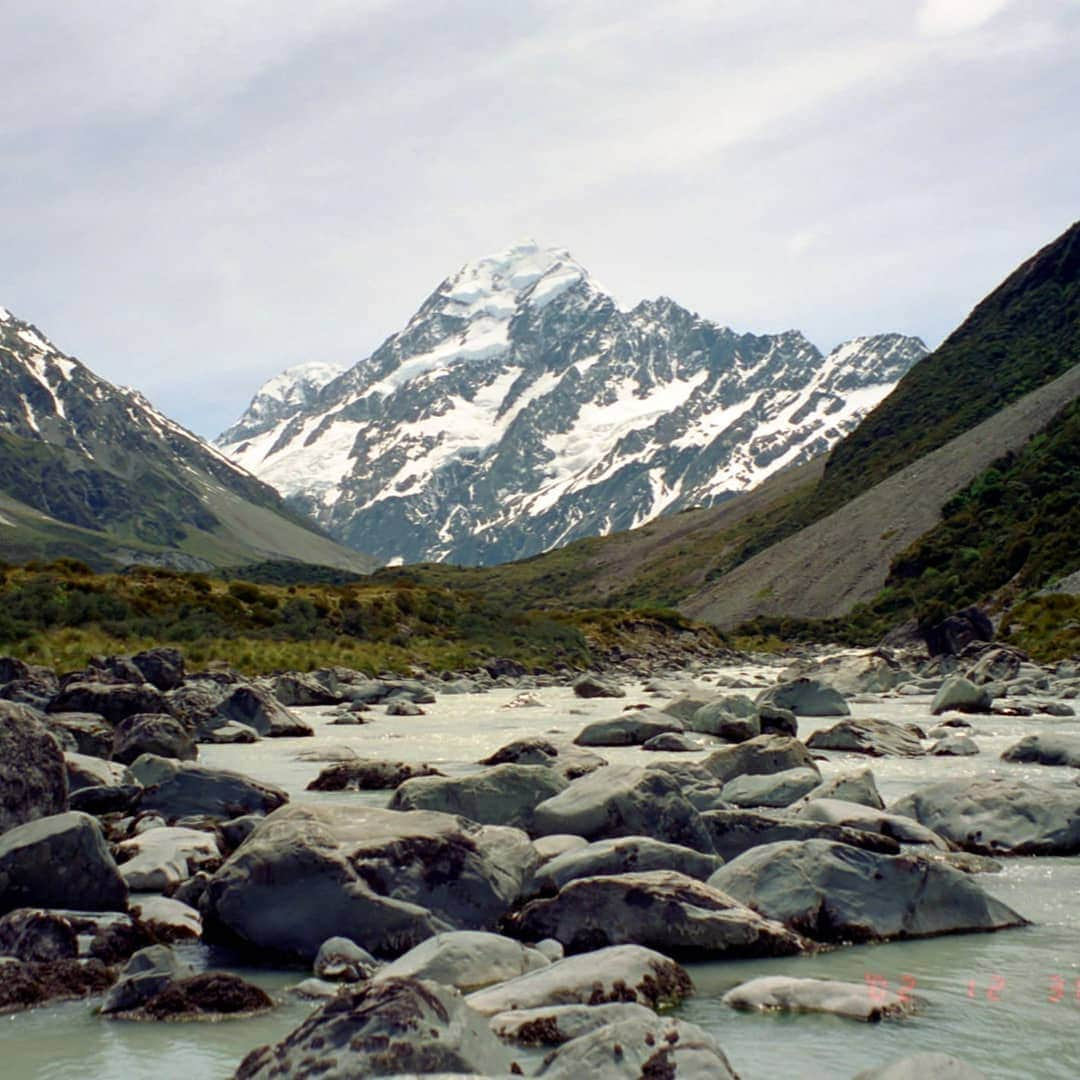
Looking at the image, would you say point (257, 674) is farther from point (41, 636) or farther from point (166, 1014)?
point (166, 1014)

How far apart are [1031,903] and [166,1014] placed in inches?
328

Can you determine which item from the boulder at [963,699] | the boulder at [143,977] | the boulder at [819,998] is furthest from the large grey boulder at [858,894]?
the boulder at [963,699]

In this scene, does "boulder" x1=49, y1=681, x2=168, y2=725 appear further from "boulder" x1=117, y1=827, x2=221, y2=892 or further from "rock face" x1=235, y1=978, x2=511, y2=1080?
"rock face" x1=235, y1=978, x2=511, y2=1080

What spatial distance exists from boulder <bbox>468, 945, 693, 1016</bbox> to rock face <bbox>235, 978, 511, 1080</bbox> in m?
1.36

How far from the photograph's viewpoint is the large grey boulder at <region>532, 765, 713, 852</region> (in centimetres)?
1309

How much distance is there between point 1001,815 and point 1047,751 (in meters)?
8.31

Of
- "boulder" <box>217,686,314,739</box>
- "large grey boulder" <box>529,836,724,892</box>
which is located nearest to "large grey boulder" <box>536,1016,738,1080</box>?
"large grey boulder" <box>529,836,724,892</box>

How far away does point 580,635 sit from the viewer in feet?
272

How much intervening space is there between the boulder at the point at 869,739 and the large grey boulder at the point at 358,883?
572 inches

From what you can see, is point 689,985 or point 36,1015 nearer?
point 36,1015

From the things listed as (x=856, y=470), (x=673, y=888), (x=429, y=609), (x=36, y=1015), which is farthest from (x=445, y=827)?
(x=856, y=470)

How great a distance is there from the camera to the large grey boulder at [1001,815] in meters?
14.4

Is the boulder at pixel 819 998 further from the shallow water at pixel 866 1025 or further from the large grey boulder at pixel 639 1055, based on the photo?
the large grey boulder at pixel 639 1055

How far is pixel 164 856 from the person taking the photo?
1273 cm
